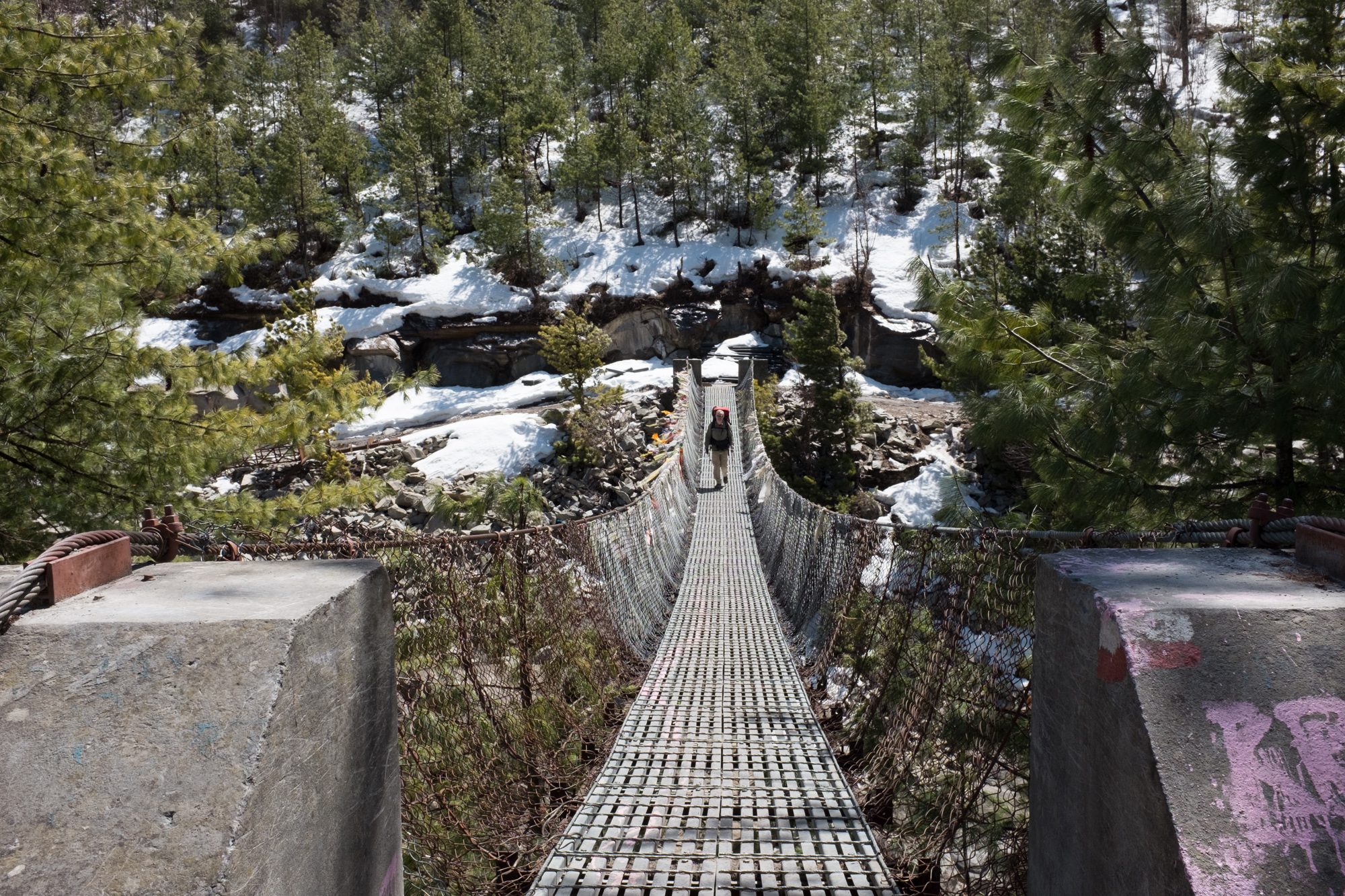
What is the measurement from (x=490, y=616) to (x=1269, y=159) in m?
2.97

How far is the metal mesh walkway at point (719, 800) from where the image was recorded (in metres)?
1.70

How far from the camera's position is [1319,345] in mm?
2283

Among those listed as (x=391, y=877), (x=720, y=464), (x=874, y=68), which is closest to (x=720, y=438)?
(x=720, y=464)

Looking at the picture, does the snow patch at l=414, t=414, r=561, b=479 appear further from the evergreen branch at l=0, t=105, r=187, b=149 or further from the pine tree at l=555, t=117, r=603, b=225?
the pine tree at l=555, t=117, r=603, b=225

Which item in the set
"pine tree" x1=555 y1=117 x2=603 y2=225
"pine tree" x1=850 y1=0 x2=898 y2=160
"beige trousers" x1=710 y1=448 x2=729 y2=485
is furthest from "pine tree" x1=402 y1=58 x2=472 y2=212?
"beige trousers" x1=710 y1=448 x2=729 y2=485

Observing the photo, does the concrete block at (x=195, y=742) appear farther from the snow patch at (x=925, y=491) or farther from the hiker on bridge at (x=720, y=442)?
the snow patch at (x=925, y=491)

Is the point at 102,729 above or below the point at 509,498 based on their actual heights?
above

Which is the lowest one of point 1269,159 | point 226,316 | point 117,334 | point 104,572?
point 104,572

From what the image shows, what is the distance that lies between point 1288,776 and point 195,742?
1128 mm

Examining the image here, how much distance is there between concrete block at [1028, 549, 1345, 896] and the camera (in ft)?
2.40

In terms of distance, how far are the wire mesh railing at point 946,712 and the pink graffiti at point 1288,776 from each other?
767 millimetres

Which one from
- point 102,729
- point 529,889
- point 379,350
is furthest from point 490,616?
point 379,350

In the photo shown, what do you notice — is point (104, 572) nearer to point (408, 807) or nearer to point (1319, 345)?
point (408, 807)

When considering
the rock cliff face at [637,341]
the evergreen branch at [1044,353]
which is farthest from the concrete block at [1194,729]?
the rock cliff face at [637,341]
